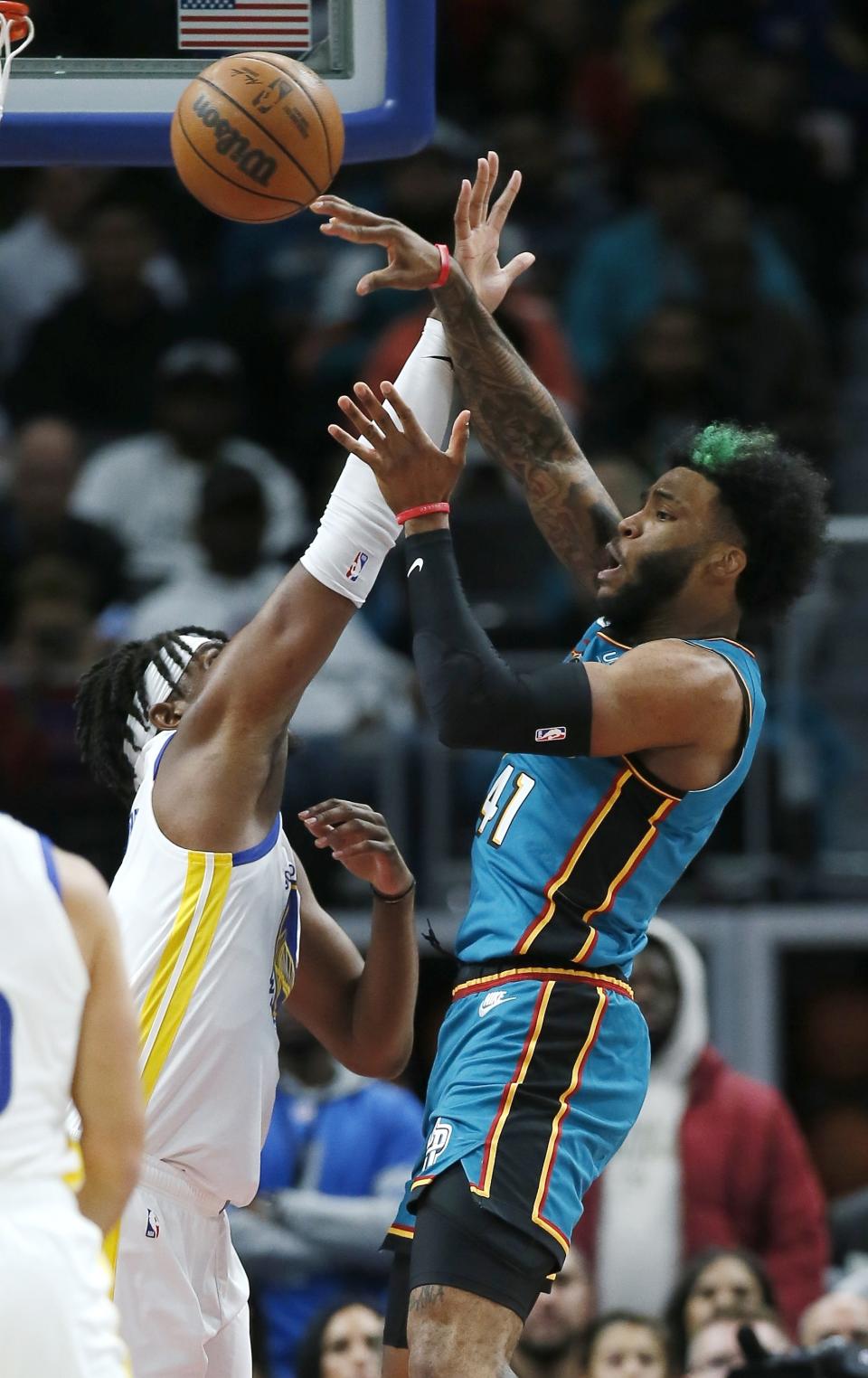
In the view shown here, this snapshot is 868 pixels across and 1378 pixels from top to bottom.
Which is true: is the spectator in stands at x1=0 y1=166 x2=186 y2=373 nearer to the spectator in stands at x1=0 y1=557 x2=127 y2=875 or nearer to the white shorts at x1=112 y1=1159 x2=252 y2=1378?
the spectator in stands at x1=0 y1=557 x2=127 y2=875

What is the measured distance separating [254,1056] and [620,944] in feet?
2.61

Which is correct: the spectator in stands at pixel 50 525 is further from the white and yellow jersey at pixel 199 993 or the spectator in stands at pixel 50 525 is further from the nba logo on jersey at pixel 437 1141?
the nba logo on jersey at pixel 437 1141

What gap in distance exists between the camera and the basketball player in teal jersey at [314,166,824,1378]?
433 cm

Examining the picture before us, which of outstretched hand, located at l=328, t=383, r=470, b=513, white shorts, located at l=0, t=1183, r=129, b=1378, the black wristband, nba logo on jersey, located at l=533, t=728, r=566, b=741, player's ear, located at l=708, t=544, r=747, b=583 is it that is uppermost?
outstretched hand, located at l=328, t=383, r=470, b=513

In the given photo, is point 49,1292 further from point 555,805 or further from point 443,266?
point 443,266

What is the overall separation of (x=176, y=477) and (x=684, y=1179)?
4036mm

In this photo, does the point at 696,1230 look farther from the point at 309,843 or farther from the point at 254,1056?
the point at 254,1056

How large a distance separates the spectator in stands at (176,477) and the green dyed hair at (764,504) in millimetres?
4899

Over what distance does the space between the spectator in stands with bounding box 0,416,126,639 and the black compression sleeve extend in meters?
4.84

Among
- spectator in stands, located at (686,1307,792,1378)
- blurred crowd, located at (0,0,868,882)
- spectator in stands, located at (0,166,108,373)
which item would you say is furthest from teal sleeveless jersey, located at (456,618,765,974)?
spectator in stands, located at (0,166,108,373)

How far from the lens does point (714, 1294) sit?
6.69 meters

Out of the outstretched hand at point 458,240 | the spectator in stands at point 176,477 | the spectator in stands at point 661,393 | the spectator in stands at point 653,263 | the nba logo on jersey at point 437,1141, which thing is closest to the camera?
the nba logo on jersey at point 437,1141

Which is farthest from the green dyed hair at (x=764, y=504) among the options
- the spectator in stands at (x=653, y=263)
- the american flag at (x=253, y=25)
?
the spectator in stands at (x=653, y=263)

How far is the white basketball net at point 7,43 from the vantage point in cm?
482
